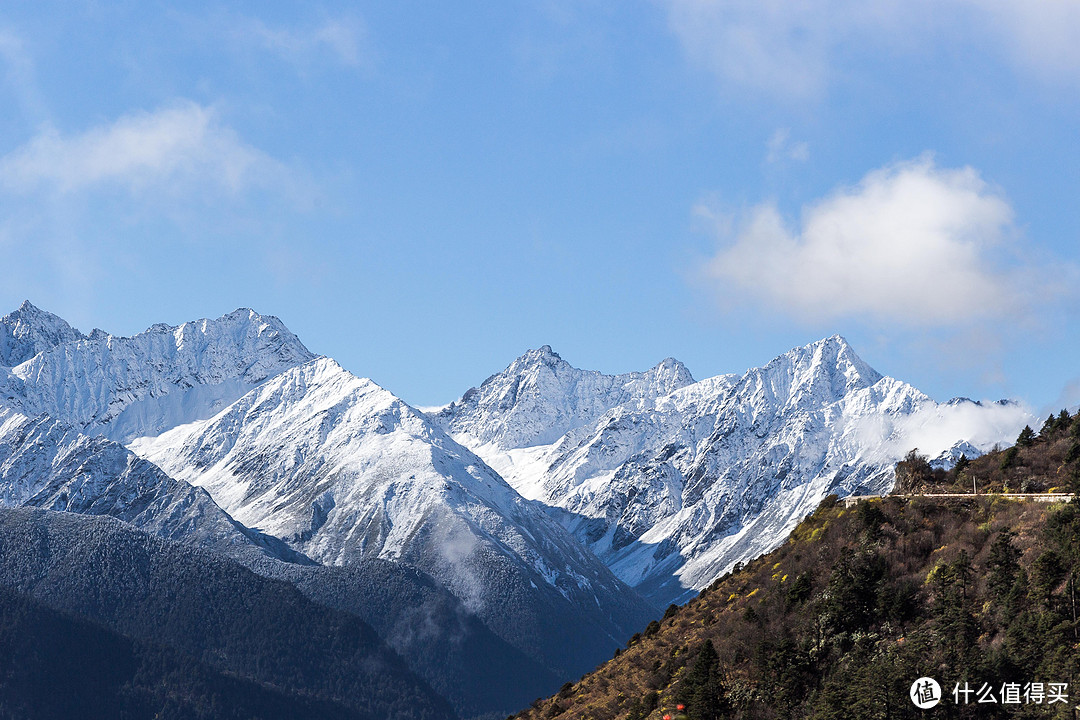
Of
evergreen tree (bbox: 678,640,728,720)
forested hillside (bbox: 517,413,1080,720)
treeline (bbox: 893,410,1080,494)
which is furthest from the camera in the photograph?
treeline (bbox: 893,410,1080,494)

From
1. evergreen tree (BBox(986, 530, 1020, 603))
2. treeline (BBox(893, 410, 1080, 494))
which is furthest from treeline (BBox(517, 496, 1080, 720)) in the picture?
treeline (BBox(893, 410, 1080, 494))

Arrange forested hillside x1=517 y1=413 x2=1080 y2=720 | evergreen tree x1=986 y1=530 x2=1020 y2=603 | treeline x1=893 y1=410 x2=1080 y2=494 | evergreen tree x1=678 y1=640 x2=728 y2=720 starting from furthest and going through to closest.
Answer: treeline x1=893 y1=410 x2=1080 y2=494, evergreen tree x1=678 y1=640 x2=728 y2=720, evergreen tree x1=986 y1=530 x2=1020 y2=603, forested hillside x1=517 y1=413 x2=1080 y2=720

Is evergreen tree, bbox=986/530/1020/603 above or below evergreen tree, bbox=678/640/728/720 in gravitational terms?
above

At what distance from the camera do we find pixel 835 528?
108 metres

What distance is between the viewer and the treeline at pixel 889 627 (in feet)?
258

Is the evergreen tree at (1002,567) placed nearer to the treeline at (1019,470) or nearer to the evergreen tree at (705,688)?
the treeline at (1019,470)

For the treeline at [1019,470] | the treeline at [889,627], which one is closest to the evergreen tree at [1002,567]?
the treeline at [889,627]

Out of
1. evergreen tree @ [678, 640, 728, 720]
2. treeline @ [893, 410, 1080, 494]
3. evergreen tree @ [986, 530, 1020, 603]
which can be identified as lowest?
evergreen tree @ [678, 640, 728, 720]

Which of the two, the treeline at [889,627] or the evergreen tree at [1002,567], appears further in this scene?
the evergreen tree at [1002,567]

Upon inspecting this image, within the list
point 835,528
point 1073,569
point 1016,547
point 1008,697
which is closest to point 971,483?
point 835,528

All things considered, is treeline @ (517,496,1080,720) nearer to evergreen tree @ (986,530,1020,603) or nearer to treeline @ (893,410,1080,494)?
evergreen tree @ (986,530,1020,603)

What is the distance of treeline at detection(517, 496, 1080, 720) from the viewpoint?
3098 inches

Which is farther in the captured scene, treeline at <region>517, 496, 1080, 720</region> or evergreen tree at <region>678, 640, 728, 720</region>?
evergreen tree at <region>678, 640, 728, 720</region>

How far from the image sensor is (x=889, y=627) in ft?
293
